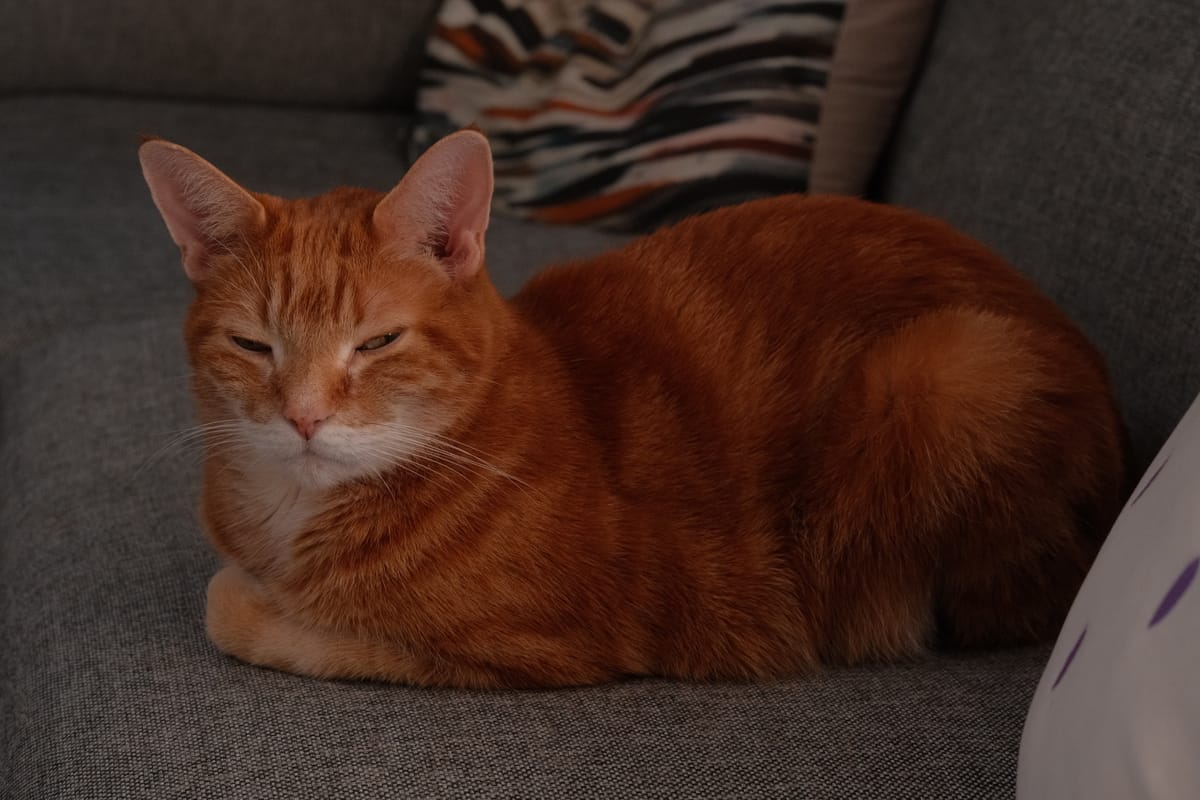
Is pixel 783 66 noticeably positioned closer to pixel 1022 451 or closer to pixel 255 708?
→ pixel 1022 451

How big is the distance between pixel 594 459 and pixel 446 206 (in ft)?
0.94

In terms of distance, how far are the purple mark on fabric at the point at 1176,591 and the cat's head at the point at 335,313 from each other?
2.17 feet

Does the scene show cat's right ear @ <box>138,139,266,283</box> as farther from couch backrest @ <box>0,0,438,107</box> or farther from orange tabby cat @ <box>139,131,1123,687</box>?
couch backrest @ <box>0,0,438,107</box>

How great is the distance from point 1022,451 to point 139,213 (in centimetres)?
177

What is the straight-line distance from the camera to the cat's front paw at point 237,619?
3.70 feet

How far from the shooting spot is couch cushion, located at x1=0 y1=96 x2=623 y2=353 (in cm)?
200

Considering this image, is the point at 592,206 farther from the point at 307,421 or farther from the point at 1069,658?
the point at 1069,658

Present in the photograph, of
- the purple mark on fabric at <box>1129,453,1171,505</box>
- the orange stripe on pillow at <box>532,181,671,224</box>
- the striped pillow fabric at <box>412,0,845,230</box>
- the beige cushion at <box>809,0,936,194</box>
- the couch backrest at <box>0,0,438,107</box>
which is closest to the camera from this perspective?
the purple mark on fabric at <box>1129,453,1171,505</box>

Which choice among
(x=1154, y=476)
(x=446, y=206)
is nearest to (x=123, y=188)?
(x=446, y=206)

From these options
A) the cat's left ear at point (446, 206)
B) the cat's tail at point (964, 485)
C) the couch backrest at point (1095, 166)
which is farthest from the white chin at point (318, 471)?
the couch backrest at point (1095, 166)

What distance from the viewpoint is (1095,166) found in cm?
144

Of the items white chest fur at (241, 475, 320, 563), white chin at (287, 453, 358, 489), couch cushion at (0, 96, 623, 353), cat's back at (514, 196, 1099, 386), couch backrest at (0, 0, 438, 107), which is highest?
cat's back at (514, 196, 1099, 386)

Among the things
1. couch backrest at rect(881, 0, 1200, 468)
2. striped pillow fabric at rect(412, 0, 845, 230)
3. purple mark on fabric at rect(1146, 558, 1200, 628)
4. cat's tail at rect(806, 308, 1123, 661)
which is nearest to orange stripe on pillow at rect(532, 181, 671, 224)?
striped pillow fabric at rect(412, 0, 845, 230)

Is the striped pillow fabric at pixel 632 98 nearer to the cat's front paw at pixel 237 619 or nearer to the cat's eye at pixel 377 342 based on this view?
the cat's eye at pixel 377 342
